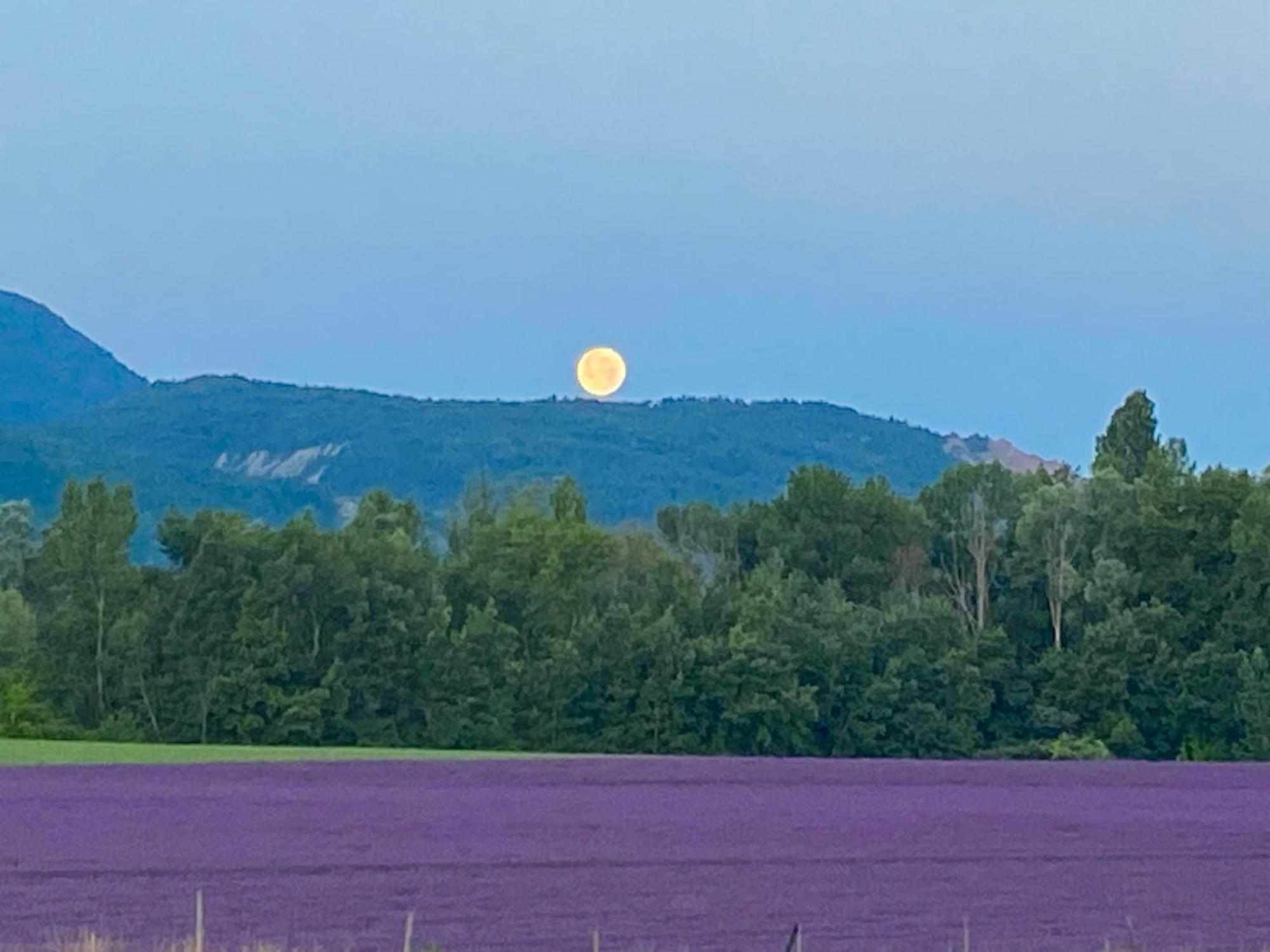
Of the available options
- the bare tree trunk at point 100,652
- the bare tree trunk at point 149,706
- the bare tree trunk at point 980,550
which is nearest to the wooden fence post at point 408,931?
the bare tree trunk at point 149,706

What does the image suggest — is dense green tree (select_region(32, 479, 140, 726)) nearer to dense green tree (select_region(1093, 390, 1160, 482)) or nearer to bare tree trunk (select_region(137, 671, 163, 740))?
bare tree trunk (select_region(137, 671, 163, 740))

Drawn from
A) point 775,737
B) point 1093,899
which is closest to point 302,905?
point 1093,899

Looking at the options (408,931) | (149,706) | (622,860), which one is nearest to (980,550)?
(149,706)

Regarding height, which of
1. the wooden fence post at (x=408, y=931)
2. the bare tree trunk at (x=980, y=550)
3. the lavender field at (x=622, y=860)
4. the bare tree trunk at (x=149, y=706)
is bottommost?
the bare tree trunk at (x=149, y=706)

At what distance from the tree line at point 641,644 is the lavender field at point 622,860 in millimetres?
21640

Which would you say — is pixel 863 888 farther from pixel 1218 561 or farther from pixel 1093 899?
pixel 1218 561

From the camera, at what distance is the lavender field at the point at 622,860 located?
60.3 ft

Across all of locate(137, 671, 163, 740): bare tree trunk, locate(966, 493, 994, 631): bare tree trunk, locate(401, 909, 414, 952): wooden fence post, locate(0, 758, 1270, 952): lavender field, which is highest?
locate(966, 493, 994, 631): bare tree trunk

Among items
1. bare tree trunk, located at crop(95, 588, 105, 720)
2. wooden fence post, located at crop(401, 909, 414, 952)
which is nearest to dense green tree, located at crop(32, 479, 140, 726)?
bare tree trunk, located at crop(95, 588, 105, 720)

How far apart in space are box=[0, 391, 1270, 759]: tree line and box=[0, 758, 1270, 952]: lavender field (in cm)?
2164

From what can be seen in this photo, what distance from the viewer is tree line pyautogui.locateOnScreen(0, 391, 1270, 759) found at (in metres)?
64.0

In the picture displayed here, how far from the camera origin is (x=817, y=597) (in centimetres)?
7162

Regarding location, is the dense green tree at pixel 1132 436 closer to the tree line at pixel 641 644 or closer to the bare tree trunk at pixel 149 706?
the tree line at pixel 641 644

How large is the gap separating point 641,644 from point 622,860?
133ft
